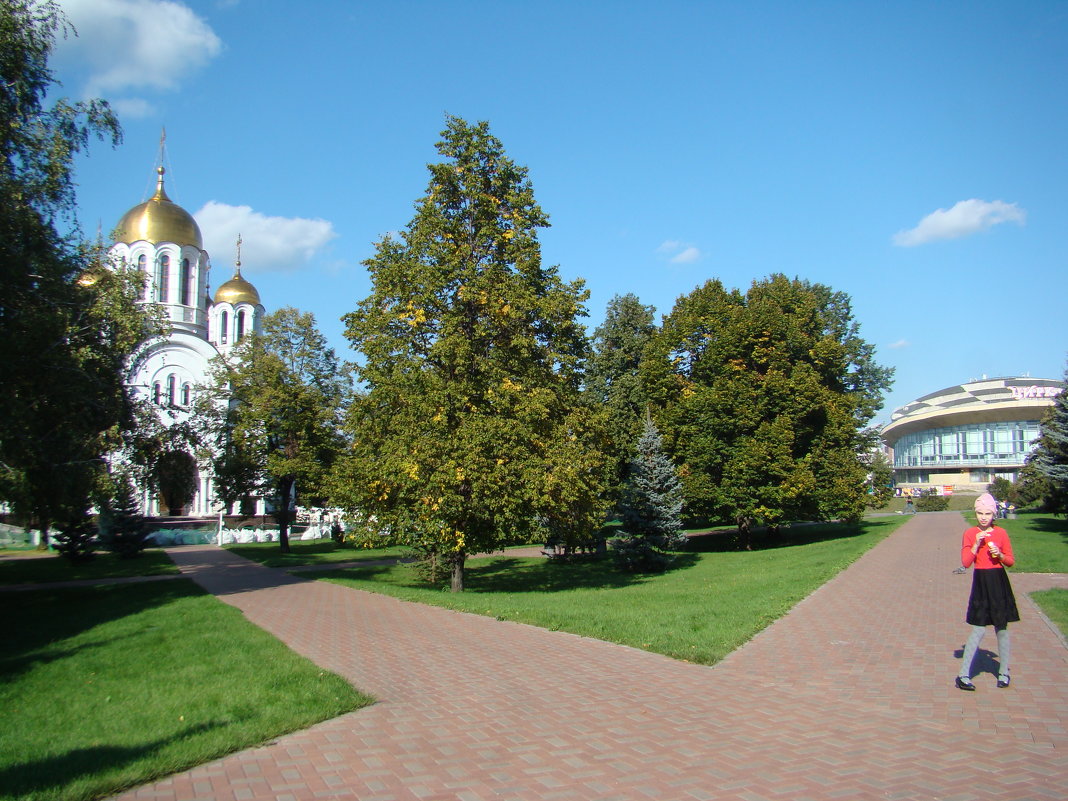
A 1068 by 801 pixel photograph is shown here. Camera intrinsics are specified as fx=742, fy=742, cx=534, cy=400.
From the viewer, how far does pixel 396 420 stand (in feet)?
51.8

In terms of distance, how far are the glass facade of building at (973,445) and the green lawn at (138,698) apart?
292 feet

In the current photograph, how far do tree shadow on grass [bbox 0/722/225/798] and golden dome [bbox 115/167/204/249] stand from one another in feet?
161

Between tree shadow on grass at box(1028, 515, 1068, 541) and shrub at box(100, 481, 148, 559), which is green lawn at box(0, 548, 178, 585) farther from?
tree shadow on grass at box(1028, 515, 1068, 541)

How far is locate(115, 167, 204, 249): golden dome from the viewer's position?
48.0 m

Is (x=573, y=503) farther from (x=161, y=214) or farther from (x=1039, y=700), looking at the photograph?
(x=161, y=214)

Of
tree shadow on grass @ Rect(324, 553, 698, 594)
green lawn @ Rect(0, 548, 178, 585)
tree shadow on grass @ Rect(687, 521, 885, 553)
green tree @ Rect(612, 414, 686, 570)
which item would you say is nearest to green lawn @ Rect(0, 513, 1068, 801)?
tree shadow on grass @ Rect(324, 553, 698, 594)

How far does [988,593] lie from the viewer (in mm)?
6898

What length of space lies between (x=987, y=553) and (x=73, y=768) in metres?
7.83

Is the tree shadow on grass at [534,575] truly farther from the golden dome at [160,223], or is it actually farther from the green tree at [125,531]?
the golden dome at [160,223]

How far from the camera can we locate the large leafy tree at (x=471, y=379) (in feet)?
50.1

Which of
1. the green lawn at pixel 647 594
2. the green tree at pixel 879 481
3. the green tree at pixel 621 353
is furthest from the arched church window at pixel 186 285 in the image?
the green tree at pixel 879 481

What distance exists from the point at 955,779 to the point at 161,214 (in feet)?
175

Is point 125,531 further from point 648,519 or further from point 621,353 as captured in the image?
point 621,353

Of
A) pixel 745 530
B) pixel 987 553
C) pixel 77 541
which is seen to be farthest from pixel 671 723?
pixel 745 530
